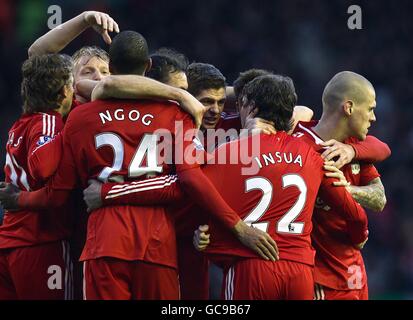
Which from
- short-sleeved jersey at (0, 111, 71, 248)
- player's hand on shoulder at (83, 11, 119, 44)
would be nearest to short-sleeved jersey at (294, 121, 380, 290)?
player's hand on shoulder at (83, 11, 119, 44)

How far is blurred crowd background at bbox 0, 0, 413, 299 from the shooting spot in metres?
14.4

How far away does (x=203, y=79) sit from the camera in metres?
6.62

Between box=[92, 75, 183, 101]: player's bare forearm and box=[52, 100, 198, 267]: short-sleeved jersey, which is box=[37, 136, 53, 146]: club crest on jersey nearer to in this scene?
box=[52, 100, 198, 267]: short-sleeved jersey

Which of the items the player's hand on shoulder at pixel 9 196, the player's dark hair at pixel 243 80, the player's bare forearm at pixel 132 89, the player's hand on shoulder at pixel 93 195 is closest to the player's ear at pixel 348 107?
the player's dark hair at pixel 243 80

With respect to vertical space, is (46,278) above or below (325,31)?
below

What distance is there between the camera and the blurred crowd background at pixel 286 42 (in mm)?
14383

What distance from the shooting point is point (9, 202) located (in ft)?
19.4

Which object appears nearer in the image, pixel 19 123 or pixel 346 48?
pixel 19 123

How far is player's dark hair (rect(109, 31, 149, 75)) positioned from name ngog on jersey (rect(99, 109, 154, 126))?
0.26 meters

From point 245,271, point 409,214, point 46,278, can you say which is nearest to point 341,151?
point 245,271

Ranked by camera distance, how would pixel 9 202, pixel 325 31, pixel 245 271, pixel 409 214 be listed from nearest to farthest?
pixel 245 271 → pixel 9 202 → pixel 409 214 → pixel 325 31

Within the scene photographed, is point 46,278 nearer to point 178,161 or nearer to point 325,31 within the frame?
point 178,161

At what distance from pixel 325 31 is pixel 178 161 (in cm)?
1076

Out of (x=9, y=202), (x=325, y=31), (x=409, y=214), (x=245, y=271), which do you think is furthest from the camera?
(x=325, y=31)
